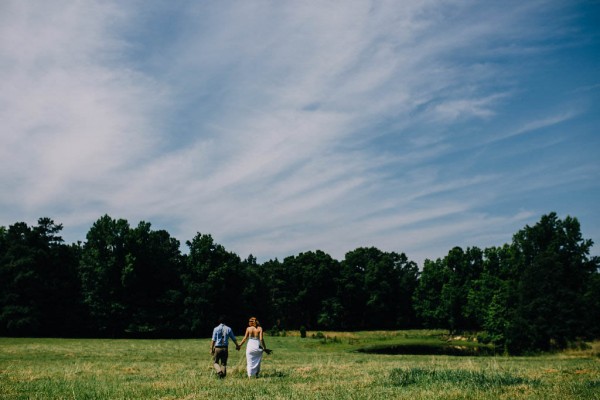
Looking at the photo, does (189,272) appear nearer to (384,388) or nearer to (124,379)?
(124,379)

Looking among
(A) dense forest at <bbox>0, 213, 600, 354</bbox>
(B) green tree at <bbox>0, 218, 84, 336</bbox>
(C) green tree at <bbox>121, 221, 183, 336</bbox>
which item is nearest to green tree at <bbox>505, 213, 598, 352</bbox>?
(A) dense forest at <bbox>0, 213, 600, 354</bbox>

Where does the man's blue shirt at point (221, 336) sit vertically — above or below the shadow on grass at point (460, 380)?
above

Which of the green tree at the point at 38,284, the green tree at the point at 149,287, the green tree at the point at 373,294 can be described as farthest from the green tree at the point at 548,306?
the green tree at the point at 38,284

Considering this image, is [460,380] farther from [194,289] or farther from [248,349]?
[194,289]

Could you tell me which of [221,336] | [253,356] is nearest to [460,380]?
[253,356]

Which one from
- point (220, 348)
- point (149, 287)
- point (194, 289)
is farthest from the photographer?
point (149, 287)

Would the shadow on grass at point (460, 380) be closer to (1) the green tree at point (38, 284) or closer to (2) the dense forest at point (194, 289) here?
(2) the dense forest at point (194, 289)

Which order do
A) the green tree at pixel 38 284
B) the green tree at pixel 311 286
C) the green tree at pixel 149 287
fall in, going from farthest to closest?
the green tree at pixel 311 286 → the green tree at pixel 149 287 → the green tree at pixel 38 284

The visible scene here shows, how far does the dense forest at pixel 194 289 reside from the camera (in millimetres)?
53781

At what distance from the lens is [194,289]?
76.8 m

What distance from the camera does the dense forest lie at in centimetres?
5378

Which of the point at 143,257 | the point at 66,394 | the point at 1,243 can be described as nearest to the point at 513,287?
the point at 143,257

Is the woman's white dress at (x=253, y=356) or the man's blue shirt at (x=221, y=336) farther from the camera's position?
the man's blue shirt at (x=221, y=336)

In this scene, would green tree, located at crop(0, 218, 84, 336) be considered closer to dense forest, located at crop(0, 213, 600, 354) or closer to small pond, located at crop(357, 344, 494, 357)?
dense forest, located at crop(0, 213, 600, 354)
